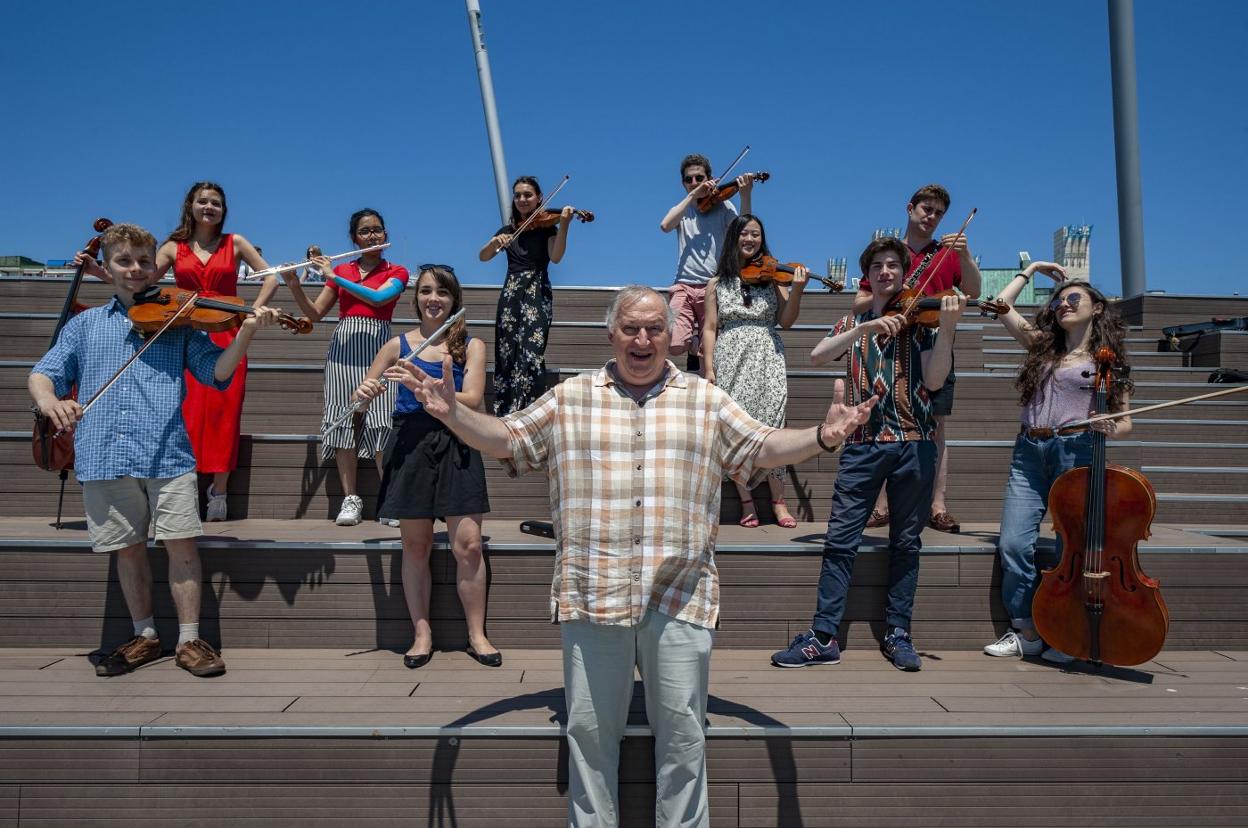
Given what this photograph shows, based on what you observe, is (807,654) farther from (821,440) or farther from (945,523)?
(821,440)

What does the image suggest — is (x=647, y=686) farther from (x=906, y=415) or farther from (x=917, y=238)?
(x=917, y=238)

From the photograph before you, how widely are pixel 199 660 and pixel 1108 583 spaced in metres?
3.19

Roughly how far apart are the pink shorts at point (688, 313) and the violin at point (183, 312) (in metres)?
2.05

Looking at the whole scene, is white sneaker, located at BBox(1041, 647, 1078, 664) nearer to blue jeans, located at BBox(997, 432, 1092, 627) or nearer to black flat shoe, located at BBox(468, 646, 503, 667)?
blue jeans, located at BBox(997, 432, 1092, 627)

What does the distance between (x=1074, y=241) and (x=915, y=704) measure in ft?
120

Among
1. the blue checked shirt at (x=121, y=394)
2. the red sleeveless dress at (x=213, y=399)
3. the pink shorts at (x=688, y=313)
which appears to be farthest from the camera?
the pink shorts at (x=688, y=313)

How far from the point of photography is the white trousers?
2164 mm

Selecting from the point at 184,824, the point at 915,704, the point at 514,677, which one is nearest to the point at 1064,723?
the point at 915,704

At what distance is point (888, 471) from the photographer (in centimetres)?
318

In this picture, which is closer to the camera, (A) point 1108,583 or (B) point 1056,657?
(A) point 1108,583

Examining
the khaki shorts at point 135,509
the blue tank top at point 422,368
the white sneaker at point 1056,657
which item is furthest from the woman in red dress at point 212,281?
the white sneaker at point 1056,657

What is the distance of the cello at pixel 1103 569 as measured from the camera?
2.88 m

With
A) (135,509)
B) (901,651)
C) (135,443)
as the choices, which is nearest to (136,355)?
(135,443)

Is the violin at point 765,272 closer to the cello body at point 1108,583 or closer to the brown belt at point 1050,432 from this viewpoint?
the brown belt at point 1050,432
